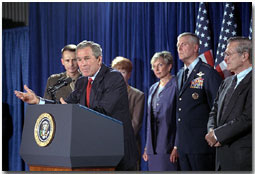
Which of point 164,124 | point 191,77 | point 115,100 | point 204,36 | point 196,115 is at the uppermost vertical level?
point 204,36

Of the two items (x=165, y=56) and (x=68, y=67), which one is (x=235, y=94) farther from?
(x=68, y=67)

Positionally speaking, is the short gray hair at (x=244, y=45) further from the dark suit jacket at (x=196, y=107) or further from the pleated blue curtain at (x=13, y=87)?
the pleated blue curtain at (x=13, y=87)

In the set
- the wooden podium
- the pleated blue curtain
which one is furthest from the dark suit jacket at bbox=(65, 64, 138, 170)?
the pleated blue curtain

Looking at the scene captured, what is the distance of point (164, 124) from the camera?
13.9 feet

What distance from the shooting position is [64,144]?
9.21 feet

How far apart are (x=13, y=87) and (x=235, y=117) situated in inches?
95.0

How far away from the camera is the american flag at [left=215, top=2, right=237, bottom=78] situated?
4082 mm

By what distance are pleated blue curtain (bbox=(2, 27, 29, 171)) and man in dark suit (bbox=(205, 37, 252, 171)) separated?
222 centimetres

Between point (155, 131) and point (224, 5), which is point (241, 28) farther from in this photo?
point (155, 131)

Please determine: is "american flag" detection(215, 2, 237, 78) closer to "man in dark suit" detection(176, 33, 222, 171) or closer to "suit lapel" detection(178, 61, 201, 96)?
"man in dark suit" detection(176, 33, 222, 171)

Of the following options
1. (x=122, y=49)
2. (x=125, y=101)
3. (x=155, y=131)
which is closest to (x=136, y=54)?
(x=122, y=49)

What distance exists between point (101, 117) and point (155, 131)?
56.3 inches

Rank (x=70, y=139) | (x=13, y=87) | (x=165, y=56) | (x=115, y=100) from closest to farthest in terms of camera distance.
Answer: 1. (x=70, y=139)
2. (x=115, y=100)
3. (x=165, y=56)
4. (x=13, y=87)

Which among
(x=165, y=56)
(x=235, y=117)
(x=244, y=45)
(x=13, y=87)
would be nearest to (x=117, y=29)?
(x=165, y=56)
